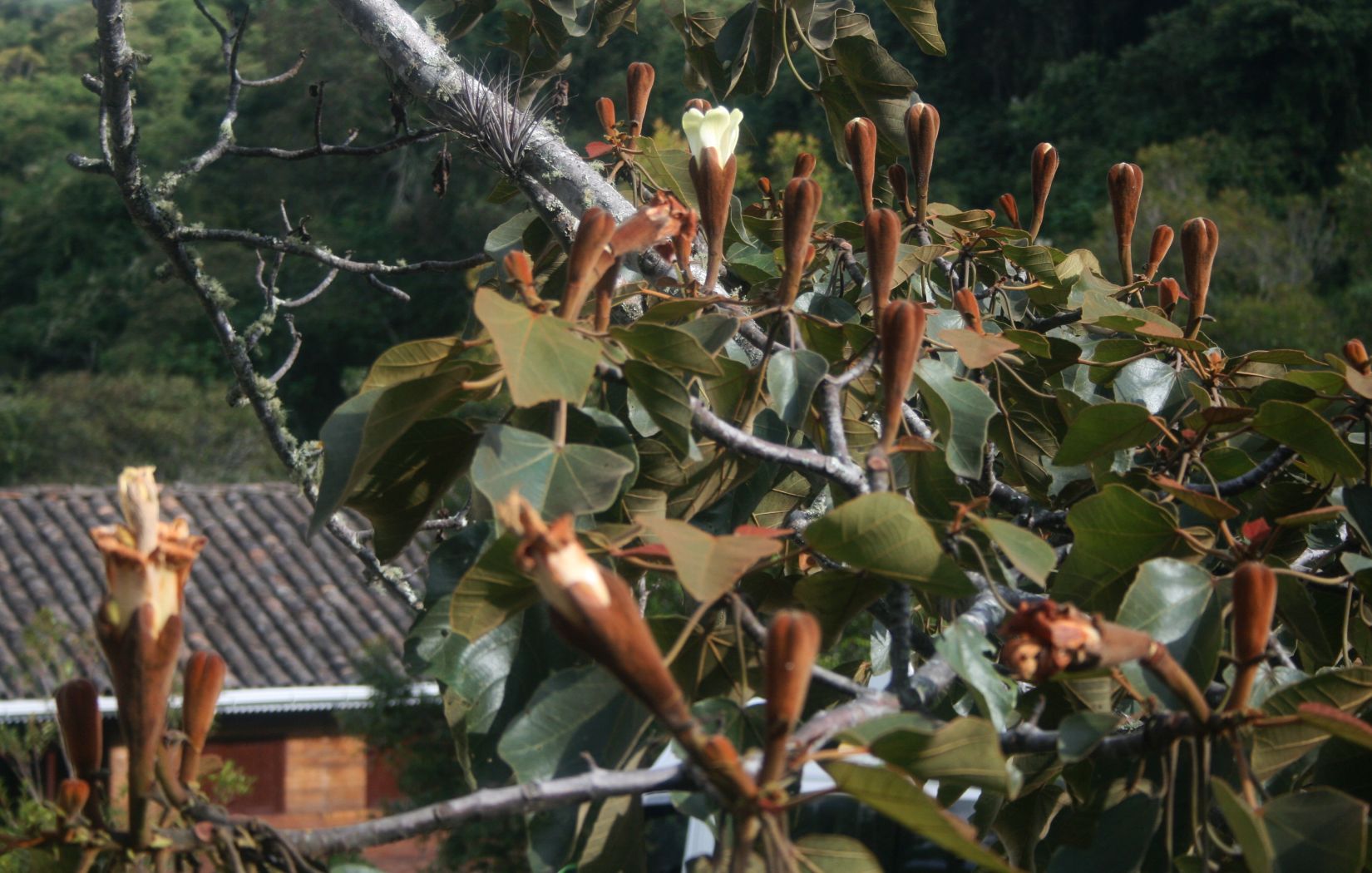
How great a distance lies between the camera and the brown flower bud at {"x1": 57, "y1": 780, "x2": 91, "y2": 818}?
2.41 feet

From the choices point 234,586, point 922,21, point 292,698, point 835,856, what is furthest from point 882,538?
point 234,586

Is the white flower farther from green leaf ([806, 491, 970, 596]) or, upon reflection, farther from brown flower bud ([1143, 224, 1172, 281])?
brown flower bud ([1143, 224, 1172, 281])

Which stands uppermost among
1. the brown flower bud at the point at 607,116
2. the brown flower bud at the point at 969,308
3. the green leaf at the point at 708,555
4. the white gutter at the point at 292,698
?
the brown flower bud at the point at 607,116

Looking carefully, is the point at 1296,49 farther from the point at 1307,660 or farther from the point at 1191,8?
the point at 1307,660

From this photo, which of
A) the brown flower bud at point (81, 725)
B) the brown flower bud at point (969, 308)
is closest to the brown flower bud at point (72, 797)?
the brown flower bud at point (81, 725)

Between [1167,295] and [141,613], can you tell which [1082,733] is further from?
[1167,295]

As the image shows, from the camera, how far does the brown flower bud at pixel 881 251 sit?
0.99 m

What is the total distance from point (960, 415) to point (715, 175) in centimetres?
28

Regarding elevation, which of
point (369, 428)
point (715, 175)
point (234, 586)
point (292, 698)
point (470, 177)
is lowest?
point (292, 698)

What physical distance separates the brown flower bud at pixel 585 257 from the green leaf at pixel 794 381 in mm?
162

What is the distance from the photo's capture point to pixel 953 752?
0.73 m

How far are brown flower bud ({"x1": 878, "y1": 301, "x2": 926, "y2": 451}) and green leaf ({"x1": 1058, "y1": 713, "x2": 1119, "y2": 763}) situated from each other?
0.23 meters

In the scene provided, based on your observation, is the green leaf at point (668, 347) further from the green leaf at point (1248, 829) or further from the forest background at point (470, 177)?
the forest background at point (470, 177)

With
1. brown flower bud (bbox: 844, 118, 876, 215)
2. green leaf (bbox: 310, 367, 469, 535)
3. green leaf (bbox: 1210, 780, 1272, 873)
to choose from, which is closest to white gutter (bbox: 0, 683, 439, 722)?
brown flower bud (bbox: 844, 118, 876, 215)
